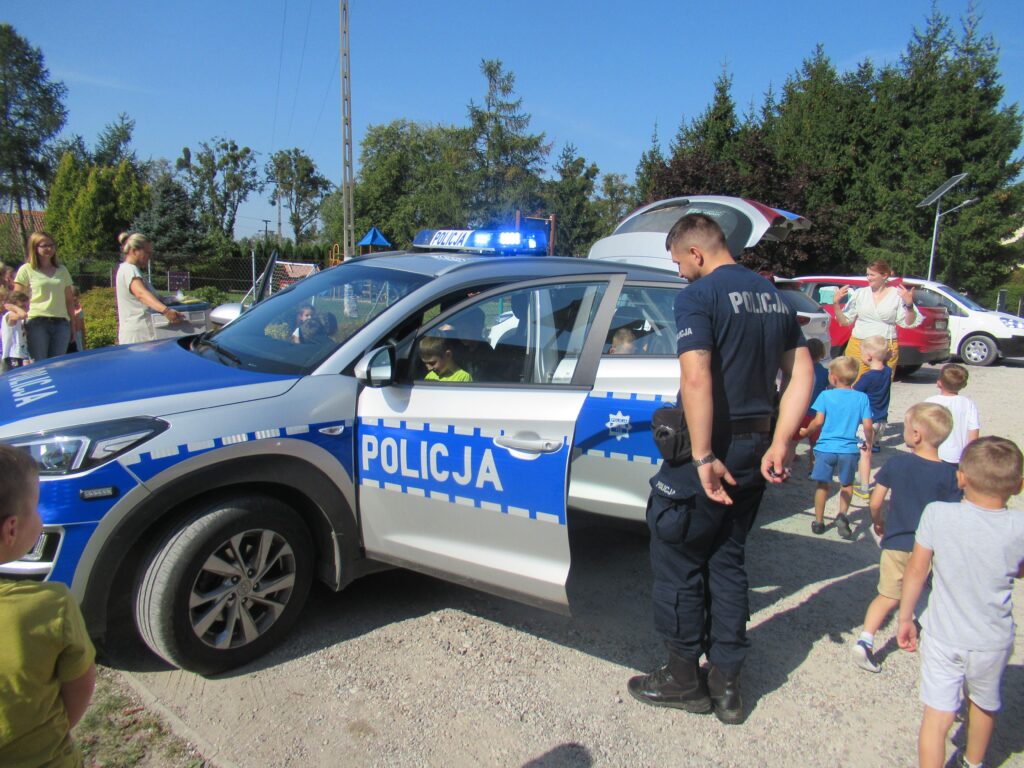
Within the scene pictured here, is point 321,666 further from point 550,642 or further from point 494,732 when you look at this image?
point 550,642

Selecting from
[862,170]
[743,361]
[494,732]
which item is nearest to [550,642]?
[494,732]

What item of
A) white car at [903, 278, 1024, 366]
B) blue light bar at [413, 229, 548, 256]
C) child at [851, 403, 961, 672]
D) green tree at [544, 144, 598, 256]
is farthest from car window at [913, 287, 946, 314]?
green tree at [544, 144, 598, 256]

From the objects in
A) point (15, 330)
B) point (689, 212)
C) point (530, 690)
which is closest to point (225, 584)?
point (530, 690)

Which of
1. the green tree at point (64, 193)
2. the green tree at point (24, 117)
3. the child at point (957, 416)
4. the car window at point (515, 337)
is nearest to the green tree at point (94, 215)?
the green tree at point (64, 193)

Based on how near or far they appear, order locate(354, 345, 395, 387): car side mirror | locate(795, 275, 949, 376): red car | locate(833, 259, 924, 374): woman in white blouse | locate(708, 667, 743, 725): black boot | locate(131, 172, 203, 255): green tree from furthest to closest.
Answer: locate(131, 172, 203, 255): green tree, locate(795, 275, 949, 376): red car, locate(833, 259, 924, 374): woman in white blouse, locate(354, 345, 395, 387): car side mirror, locate(708, 667, 743, 725): black boot

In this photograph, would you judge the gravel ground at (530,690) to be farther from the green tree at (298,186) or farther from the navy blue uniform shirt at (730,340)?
the green tree at (298,186)

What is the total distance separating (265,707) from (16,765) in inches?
56.8

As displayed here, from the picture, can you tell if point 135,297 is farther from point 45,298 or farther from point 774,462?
point 774,462

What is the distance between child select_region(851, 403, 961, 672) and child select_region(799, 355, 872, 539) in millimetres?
1425

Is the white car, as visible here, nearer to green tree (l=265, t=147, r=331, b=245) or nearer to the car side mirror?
the car side mirror

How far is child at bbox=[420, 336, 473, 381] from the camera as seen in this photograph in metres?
3.28

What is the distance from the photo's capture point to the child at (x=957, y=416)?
13.9 feet

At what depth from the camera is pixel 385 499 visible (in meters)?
3.05

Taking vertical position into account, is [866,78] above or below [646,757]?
above
